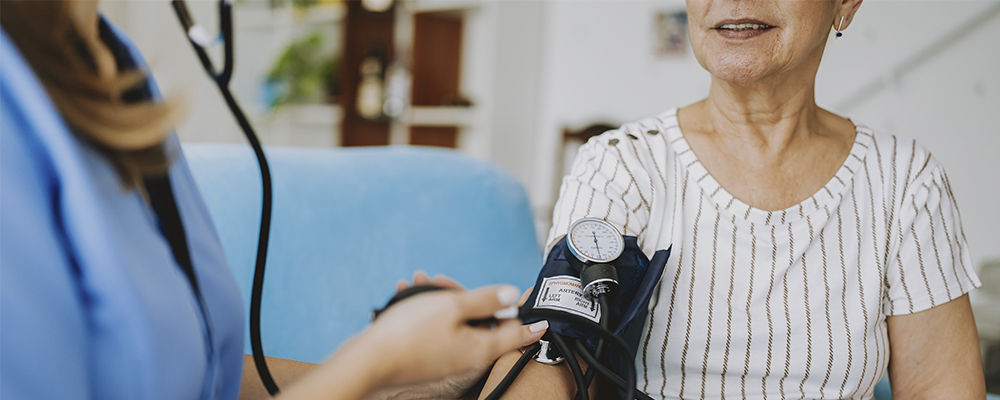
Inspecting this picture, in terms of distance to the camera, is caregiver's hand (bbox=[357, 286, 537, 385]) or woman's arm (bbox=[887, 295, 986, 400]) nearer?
caregiver's hand (bbox=[357, 286, 537, 385])

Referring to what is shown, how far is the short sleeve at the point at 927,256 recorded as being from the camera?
87 cm

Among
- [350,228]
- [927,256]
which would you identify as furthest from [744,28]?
[350,228]

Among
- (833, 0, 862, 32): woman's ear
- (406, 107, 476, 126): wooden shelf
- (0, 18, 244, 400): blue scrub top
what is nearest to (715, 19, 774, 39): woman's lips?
(833, 0, 862, 32): woman's ear

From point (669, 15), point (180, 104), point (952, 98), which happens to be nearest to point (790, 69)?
point (180, 104)

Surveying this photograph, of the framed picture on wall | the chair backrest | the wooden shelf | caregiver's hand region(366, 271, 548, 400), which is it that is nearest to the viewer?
caregiver's hand region(366, 271, 548, 400)

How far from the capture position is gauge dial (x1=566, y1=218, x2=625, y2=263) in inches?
27.5

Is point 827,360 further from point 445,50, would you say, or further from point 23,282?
point 445,50

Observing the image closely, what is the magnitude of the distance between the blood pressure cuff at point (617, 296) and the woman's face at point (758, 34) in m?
0.29

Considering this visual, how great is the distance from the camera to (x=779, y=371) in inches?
33.3

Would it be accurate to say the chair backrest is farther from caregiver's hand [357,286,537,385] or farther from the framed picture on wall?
the framed picture on wall

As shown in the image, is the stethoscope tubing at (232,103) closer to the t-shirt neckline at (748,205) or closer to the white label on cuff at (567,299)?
the white label on cuff at (567,299)

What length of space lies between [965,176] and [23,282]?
2456 millimetres

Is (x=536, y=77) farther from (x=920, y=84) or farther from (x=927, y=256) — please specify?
(x=927, y=256)

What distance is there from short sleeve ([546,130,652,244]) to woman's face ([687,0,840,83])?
17 centimetres
